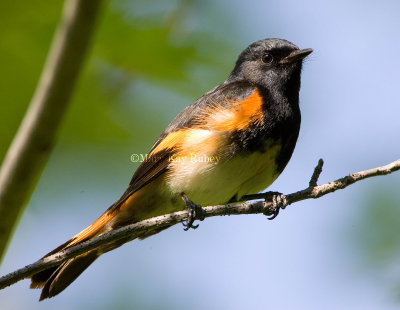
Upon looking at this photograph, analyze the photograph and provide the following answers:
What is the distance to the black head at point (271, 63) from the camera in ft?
14.7

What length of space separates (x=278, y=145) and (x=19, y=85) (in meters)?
2.02

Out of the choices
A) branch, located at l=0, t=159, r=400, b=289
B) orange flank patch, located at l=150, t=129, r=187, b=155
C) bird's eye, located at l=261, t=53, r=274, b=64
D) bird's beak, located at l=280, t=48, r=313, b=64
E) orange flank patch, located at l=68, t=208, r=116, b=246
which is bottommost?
branch, located at l=0, t=159, r=400, b=289

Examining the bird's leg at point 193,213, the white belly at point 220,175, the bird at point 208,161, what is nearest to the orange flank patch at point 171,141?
the bird at point 208,161

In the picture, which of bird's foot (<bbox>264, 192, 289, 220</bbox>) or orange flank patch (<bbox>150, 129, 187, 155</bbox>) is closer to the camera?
bird's foot (<bbox>264, 192, 289, 220</bbox>)

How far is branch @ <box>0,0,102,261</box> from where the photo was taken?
63.9 inches

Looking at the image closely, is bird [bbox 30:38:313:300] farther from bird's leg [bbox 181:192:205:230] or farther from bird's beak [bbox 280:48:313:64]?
bird's beak [bbox 280:48:313:64]

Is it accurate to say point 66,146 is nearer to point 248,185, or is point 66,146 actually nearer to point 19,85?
point 19,85

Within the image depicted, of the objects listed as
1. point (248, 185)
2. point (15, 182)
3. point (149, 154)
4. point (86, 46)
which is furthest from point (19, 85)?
point (248, 185)

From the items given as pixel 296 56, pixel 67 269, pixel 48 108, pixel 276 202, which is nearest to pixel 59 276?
pixel 67 269

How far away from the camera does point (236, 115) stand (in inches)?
154

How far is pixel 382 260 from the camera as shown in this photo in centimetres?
369

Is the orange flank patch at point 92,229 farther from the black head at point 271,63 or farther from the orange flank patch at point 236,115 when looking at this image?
the black head at point 271,63

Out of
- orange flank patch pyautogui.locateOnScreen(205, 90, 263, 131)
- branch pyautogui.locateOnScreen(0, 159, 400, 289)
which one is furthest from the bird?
branch pyautogui.locateOnScreen(0, 159, 400, 289)

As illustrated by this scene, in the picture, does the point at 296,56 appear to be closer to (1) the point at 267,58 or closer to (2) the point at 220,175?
(1) the point at 267,58
